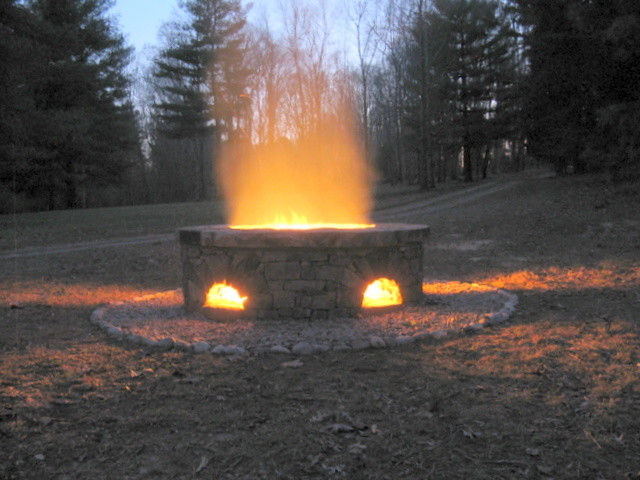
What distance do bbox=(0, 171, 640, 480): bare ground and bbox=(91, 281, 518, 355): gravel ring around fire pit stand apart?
18cm

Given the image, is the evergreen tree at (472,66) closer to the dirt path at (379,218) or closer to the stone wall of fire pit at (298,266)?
the dirt path at (379,218)

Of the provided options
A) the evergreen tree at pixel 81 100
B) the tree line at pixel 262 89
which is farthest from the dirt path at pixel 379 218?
the evergreen tree at pixel 81 100

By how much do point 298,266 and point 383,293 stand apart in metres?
1.21

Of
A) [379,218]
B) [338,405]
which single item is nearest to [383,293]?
[338,405]

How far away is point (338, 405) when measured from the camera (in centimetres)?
358

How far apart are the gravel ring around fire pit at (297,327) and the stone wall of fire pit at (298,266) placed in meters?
0.16

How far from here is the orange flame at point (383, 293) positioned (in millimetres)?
6102

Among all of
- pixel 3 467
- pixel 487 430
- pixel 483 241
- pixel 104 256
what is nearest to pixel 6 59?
pixel 104 256

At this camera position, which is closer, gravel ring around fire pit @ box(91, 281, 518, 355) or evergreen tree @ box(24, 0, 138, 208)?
gravel ring around fire pit @ box(91, 281, 518, 355)

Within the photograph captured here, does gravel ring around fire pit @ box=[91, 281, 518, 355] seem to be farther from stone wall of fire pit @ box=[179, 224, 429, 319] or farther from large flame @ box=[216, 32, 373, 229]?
large flame @ box=[216, 32, 373, 229]

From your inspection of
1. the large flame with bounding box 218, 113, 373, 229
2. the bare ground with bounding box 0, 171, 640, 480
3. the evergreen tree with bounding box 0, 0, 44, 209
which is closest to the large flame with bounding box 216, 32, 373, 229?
the large flame with bounding box 218, 113, 373, 229

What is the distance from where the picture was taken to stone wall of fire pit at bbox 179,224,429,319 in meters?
5.54

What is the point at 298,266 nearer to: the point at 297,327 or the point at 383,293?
the point at 297,327

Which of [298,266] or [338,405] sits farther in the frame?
[298,266]
